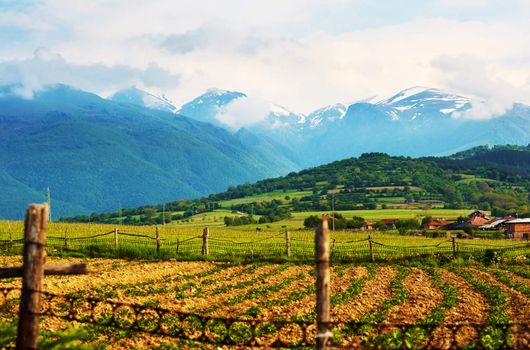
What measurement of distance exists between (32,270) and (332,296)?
18.1 metres

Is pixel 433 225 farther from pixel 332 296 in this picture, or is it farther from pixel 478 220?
pixel 332 296

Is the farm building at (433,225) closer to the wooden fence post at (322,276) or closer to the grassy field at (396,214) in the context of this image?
the grassy field at (396,214)

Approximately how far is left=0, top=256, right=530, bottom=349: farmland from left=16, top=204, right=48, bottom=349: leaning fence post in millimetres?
3673

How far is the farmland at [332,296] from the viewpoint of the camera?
19.9 m

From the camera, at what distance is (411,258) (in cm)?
4778

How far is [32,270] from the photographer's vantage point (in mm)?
12672

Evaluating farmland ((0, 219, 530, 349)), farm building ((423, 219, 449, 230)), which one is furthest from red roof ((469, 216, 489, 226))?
farmland ((0, 219, 530, 349))

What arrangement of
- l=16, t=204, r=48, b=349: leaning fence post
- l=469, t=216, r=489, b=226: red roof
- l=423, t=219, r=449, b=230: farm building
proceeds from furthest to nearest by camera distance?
1. l=469, t=216, r=489, b=226: red roof
2. l=423, t=219, r=449, b=230: farm building
3. l=16, t=204, r=48, b=349: leaning fence post

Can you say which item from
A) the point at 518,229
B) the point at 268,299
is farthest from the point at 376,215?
the point at 268,299

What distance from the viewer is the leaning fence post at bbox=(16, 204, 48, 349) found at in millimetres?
12484

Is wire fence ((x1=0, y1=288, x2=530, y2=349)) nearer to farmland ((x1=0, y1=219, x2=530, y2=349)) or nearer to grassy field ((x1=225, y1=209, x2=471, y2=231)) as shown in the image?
farmland ((x1=0, y1=219, x2=530, y2=349))

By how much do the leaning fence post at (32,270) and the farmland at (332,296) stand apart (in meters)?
3.67

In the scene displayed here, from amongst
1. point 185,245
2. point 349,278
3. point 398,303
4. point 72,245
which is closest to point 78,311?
point 398,303

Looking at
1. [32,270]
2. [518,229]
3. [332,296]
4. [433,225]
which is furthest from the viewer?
[433,225]
